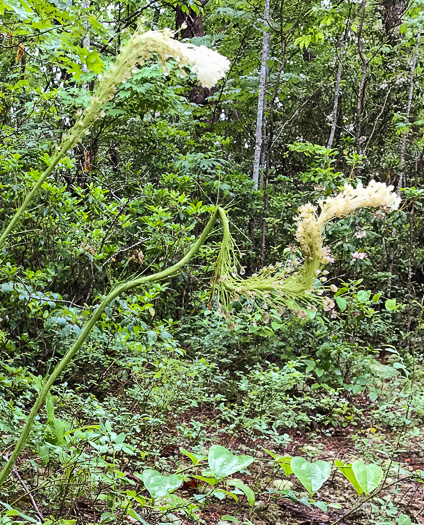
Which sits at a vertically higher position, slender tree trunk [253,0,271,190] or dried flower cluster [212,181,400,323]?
slender tree trunk [253,0,271,190]

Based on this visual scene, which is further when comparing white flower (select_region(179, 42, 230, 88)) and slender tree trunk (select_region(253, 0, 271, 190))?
slender tree trunk (select_region(253, 0, 271, 190))

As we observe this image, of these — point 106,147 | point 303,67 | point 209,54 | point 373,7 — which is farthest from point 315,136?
point 209,54

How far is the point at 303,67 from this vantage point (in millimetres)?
7836

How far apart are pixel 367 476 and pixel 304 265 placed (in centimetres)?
44

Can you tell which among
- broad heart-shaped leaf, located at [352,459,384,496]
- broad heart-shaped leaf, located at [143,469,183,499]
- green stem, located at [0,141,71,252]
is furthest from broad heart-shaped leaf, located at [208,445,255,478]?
green stem, located at [0,141,71,252]

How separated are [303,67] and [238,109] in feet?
4.52

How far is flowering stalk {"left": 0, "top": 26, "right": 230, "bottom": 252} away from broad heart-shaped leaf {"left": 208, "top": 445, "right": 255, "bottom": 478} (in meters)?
0.57

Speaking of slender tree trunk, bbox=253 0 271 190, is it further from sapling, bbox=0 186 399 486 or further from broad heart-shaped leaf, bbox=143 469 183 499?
broad heart-shaped leaf, bbox=143 469 183 499

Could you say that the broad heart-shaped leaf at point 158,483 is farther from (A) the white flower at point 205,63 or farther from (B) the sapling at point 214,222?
(A) the white flower at point 205,63

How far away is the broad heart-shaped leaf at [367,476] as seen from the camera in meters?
0.84

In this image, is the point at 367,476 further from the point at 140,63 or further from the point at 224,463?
the point at 140,63

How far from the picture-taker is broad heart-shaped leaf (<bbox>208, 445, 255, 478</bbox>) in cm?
80

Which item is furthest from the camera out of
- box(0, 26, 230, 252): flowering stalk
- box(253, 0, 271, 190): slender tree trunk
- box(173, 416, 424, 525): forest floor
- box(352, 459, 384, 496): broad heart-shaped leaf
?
box(253, 0, 271, 190): slender tree trunk

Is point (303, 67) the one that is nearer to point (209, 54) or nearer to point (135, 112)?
point (135, 112)
